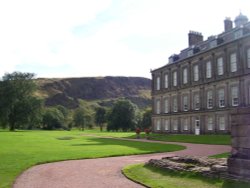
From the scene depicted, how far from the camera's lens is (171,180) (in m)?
13.4

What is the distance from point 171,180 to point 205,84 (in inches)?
1727

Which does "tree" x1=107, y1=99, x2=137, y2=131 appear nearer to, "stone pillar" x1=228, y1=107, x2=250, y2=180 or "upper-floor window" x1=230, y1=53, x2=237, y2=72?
"upper-floor window" x1=230, y1=53, x2=237, y2=72

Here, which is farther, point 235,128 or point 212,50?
point 212,50

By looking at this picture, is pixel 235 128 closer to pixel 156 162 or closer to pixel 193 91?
pixel 156 162

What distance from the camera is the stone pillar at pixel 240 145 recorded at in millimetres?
12000

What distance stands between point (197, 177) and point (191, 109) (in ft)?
152

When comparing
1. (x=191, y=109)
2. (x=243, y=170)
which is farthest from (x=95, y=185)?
(x=191, y=109)

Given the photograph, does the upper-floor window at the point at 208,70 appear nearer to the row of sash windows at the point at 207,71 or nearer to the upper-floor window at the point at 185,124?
the row of sash windows at the point at 207,71

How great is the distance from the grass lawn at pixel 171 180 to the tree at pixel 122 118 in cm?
9354

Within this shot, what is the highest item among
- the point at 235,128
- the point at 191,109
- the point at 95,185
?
the point at 191,109

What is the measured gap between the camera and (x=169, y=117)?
213 feet

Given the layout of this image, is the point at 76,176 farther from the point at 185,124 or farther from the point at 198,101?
the point at 185,124

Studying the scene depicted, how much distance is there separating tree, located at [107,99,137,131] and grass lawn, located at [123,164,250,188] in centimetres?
9354

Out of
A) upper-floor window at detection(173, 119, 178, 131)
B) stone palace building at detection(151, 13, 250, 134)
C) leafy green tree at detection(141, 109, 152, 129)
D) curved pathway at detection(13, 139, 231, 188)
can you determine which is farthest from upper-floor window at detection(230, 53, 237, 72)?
leafy green tree at detection(141, 109, 152, 129)
